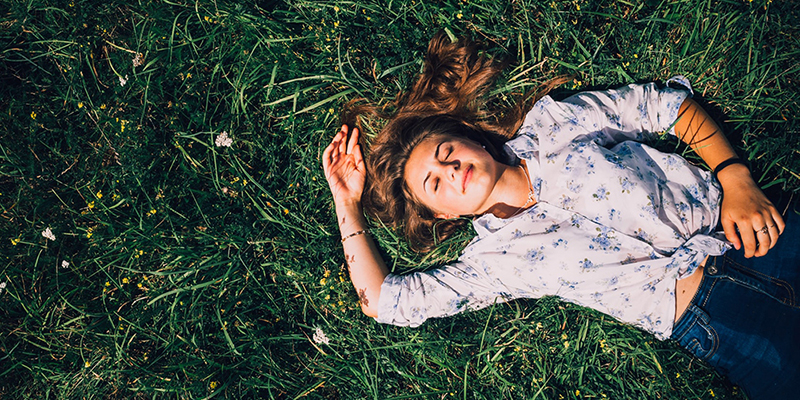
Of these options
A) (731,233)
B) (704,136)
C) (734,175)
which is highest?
(704,136)

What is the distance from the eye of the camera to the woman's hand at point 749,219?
106 inches

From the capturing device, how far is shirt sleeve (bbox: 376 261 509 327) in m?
3.00

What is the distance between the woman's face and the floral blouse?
0.32 m

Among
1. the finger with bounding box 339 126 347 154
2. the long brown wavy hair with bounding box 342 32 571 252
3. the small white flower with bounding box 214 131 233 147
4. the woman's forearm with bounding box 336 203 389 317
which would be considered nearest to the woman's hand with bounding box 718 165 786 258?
the long brown wavy hair with bounding box 342 32 571 252

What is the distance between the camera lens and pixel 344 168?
→ 3.31 meters

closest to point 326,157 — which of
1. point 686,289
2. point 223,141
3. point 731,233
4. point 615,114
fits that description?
point 223,141

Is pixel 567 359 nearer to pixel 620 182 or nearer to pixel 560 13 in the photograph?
pixel 620 182

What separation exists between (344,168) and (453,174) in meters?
0.99

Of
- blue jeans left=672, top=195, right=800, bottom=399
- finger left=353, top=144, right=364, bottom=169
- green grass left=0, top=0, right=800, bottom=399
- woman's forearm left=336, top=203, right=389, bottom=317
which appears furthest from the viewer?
finger left=353, top=144, right=364, bottom=169

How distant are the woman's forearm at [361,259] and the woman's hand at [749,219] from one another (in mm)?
2257

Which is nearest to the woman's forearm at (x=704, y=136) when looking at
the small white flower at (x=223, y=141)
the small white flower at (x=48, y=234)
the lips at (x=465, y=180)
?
the lips at (x=465, y=180)

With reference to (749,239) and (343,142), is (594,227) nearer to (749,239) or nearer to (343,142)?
(749,239)

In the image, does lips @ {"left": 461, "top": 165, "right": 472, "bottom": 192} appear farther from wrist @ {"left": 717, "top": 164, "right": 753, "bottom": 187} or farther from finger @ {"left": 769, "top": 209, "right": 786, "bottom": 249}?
finger @ {"left": 769, "top": 209, "right": 786, "bottom": 249}

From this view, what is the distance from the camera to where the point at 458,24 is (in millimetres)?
3369
